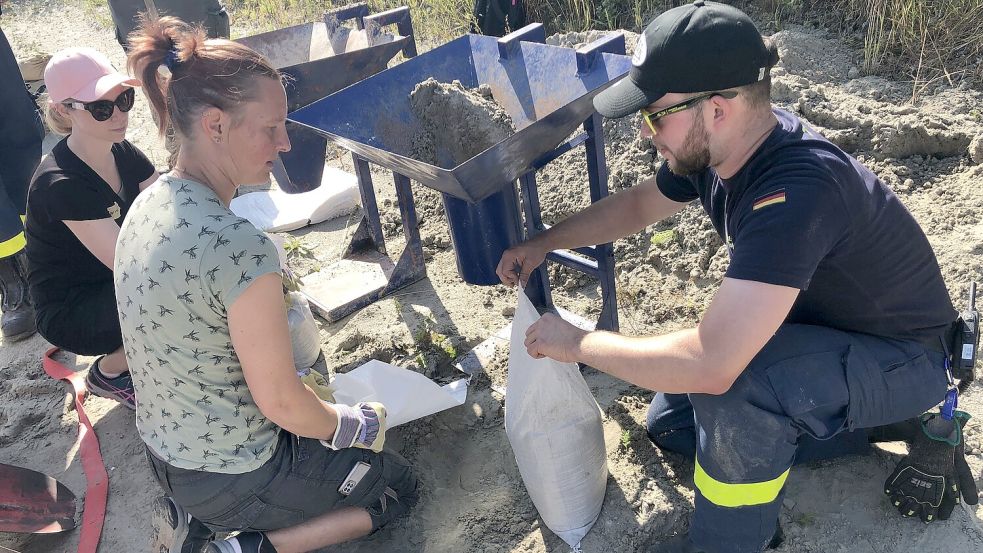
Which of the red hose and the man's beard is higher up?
the man's beard

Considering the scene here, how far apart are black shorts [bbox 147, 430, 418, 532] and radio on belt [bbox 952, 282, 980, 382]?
5.53ft

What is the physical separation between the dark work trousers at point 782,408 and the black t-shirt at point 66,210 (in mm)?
2284

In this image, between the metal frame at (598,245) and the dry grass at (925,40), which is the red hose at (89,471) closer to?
the metal frame at (598,245)

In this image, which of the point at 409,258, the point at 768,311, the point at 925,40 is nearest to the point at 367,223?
the point at 409,258

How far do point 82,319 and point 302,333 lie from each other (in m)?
0.86

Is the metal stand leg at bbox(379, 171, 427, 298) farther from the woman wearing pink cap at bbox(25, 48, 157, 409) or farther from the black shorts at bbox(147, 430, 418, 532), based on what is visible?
the black shorts at bbox(147, 430, 418, 532)

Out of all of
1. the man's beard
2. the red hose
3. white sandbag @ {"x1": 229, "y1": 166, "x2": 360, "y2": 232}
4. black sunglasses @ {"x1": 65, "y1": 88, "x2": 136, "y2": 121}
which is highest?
black sunglasses @ {"x1": 65, "y1": 88, "x2": 136, "y2": 121}

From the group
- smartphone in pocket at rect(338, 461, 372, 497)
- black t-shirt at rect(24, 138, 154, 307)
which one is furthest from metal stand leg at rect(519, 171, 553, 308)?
black t-shirt at rect(24, 138, 154, 307)

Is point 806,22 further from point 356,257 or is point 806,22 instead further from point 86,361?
A: point 86,361

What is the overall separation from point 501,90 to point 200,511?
A: 6.72 ft

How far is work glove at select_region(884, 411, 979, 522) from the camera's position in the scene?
2096mm

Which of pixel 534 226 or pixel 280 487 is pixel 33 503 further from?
pixel 534 226

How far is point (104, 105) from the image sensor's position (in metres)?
2.68

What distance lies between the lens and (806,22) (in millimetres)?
4770
